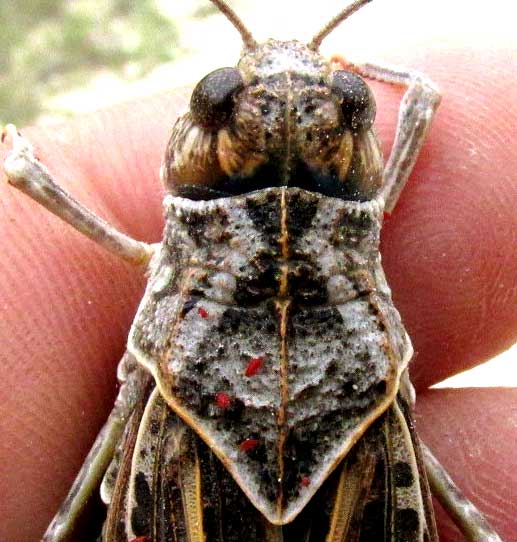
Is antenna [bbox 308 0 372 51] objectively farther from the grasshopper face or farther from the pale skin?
the pale skin

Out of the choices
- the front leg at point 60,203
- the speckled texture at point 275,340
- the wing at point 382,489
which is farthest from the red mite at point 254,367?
Result: the front leg at point 60,203

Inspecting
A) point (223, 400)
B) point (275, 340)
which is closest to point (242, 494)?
point (223, 400)

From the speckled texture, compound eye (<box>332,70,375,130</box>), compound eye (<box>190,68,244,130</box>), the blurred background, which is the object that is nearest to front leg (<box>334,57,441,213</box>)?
compound eye (<box>332,70,375,130</box>)

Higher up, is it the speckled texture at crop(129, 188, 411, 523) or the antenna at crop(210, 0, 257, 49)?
the antenna at crop(210, 0, 257, 49)

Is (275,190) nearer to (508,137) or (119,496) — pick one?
(119,496)

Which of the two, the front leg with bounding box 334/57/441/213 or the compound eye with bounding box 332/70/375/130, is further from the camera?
the front leg with bounding box 334/57/441/213

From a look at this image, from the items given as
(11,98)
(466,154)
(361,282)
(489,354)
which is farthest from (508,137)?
(11,98)
